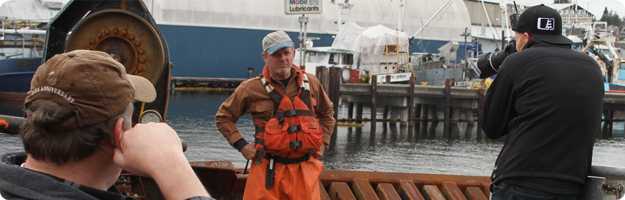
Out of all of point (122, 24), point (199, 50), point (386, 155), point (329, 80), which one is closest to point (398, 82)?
→ point (329, 80)

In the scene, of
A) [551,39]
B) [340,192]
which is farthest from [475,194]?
[551,39]

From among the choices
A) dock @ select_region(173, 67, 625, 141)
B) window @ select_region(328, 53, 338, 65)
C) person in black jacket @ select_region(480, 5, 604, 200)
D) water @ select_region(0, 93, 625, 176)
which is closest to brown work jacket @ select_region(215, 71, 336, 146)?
person in black jacket @ select_region(480, 5, 604, 200)

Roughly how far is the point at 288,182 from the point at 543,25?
→ 6.53ft

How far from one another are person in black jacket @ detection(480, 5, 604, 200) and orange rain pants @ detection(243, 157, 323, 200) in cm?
157

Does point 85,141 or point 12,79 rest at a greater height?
point 85,141

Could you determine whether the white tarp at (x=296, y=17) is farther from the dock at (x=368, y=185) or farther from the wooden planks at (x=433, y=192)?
the wooden planks at (x=433, y=192)

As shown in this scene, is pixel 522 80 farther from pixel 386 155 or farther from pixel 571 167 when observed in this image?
pixel 386 155

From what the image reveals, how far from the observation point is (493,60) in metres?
4.55

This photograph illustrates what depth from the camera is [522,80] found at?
A: 3904mm

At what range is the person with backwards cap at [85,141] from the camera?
1.73 metres

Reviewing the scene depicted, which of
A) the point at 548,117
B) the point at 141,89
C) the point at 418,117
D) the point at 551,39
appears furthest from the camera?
the point at 418,117

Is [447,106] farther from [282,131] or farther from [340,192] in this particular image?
[282,131]

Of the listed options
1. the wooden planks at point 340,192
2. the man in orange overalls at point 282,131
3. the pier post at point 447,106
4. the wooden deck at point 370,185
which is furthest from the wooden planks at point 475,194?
the pier post at point 447,106

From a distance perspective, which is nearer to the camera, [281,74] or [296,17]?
[281,74]
